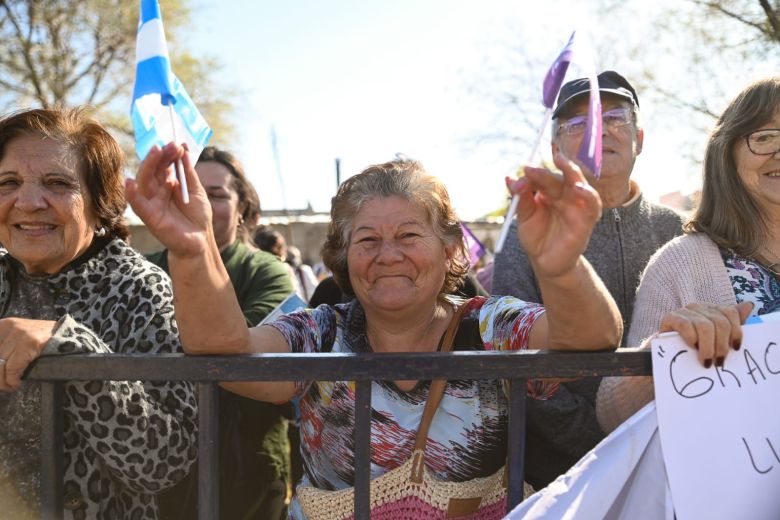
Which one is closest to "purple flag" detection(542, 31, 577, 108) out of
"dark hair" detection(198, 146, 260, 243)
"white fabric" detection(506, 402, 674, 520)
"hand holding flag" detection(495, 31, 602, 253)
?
"hand holding flag" detection(495, 31, 602, 253)

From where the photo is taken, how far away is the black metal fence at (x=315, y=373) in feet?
4.81

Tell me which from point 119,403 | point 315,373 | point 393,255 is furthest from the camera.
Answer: point 393,255

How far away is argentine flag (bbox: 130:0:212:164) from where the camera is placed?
145cm

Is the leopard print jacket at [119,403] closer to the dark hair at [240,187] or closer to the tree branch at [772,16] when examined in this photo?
the dark hair at [240,187]

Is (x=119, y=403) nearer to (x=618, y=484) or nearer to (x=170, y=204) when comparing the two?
(x=170, y=204)

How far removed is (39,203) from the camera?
195 cm

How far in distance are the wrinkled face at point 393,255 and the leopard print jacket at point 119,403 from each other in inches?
20.7

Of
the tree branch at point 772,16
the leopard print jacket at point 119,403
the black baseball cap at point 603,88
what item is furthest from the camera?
the tree branch at point 772,16

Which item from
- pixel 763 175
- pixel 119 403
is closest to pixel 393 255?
pixel 119 403

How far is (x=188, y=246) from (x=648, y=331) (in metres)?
1.23

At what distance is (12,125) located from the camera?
2006mm

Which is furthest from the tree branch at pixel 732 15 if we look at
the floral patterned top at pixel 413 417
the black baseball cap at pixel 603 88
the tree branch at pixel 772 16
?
the floral patterned top at pixel 413 417

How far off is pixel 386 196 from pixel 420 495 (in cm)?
79

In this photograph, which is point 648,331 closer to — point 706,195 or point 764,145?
point 706,195
